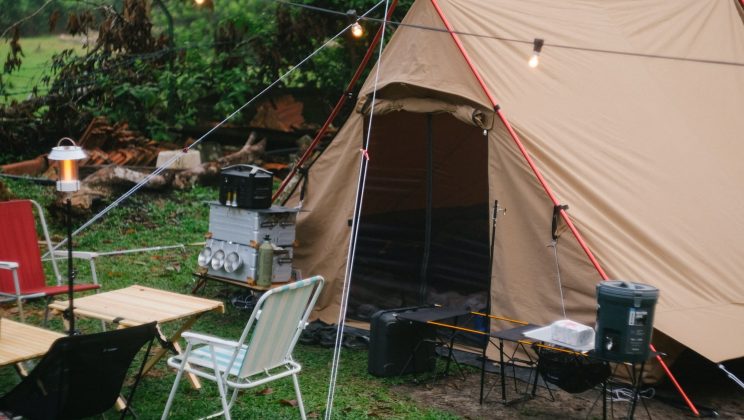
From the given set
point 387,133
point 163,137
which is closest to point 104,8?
point 163,137

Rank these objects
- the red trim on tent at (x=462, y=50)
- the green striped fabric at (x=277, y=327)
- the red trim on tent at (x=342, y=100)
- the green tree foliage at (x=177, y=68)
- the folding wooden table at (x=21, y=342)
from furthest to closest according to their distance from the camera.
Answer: the green tree foliage at (x=177, y=68)
the red trim on tent at (x=342, y=100)
the red trim on tent at (x=462, y=50)
the green striped fabric at (x=277, y=327)
the folding wooden table at (x=21, y=342)

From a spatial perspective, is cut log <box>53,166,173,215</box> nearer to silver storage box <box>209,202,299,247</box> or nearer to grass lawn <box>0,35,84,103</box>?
silver storage box <box>209,202,299,247</box>

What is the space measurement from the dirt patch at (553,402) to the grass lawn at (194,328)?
190 mm

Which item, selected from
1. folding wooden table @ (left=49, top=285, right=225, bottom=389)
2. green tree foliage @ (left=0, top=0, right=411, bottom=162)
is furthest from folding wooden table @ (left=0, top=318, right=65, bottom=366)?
green tree foliage @ (left=0, top=0, right=411, bottom=162)

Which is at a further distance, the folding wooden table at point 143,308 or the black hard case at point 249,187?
the black hard case at point 249,187

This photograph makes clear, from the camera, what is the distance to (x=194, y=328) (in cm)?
672

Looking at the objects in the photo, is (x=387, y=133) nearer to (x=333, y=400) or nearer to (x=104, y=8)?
(x=333, y=400)

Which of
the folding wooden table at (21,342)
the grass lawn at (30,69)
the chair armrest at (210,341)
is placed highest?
the grass lawn at (30,69)

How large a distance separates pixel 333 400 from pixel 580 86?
3.05m

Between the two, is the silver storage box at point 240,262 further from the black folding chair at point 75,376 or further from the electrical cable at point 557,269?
the black folding chair at point 75,376

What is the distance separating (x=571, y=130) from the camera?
641 centimetres

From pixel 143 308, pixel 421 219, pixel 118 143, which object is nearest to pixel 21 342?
pixel 143 308

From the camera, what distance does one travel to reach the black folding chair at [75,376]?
12.9 ft

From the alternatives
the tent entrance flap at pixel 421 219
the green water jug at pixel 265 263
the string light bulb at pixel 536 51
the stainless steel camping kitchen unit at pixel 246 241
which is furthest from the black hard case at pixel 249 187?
the string light bulb at pixel 536 51
